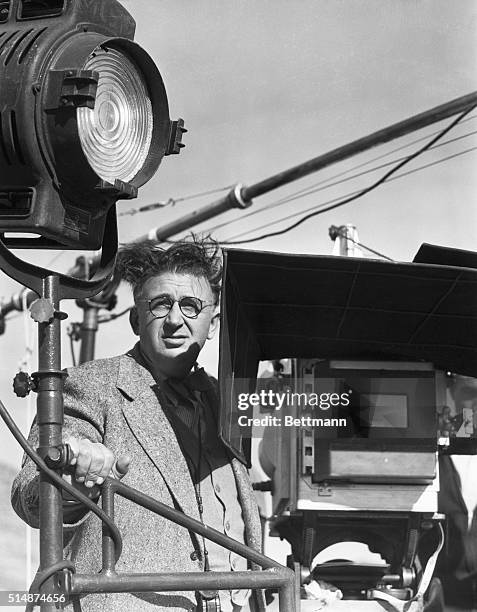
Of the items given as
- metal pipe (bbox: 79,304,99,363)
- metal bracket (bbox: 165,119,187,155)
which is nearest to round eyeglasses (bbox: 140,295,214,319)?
metal bracket (bbox: 165,119,187,155)

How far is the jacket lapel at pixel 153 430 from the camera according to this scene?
1792mm

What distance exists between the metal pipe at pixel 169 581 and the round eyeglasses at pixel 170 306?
1.89ft

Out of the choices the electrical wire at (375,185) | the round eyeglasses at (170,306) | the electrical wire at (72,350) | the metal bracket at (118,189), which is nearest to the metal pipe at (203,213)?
the electrical wire at (375,185)

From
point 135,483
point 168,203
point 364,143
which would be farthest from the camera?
point 168,203

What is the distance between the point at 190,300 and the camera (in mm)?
1905

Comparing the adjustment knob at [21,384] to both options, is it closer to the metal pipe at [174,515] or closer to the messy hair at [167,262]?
the metal pipe at [174,515]

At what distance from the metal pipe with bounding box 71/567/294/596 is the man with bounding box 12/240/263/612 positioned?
0.27 meters

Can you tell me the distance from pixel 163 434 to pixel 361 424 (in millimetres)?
522

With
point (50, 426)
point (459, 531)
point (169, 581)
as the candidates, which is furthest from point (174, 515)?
point (459, 531)

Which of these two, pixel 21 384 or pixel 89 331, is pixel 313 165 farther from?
pixel 21 384

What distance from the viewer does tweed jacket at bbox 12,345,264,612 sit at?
1676 mm

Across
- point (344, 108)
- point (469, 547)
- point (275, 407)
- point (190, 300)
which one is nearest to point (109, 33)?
point (190, 300)

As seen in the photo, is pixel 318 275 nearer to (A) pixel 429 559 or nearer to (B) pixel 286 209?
(A) pixel 429 559

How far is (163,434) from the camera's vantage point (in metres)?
1.85
